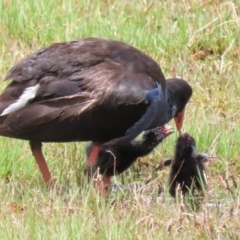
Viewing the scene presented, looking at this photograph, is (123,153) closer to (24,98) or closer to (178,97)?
(178,97)

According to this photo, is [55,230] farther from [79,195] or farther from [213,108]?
[213,108]

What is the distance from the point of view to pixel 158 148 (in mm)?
7543

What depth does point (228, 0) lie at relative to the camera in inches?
396

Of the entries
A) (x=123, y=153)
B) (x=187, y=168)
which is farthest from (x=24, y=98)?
(x=187, y=168)

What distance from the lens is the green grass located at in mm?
5438

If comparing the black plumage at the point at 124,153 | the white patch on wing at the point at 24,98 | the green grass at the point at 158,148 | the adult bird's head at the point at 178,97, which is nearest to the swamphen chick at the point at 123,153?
the black plumage at the point at 124,153

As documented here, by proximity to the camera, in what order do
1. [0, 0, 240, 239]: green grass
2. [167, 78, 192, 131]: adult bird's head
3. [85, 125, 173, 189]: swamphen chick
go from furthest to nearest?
1. [167, 78, 192, 131]: adult bird's head
2. [85, 125, 173, 189]: swamphen chick
3. [0, 0, 240, 239]: green grass

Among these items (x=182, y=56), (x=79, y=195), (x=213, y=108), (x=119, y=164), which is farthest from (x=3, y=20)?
(x=79, y=195)

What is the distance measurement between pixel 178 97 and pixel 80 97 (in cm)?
136

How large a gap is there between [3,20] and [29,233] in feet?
15.2

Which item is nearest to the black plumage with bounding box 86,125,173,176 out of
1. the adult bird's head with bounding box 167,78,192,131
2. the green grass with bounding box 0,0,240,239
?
the green grass with bounding box 0,0,240,239

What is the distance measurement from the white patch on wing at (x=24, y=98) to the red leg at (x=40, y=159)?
0.46 meters

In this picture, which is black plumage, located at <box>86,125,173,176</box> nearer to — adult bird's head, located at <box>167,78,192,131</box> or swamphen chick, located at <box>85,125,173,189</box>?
swamphen chick, located at <box>85,125,173,189</box>

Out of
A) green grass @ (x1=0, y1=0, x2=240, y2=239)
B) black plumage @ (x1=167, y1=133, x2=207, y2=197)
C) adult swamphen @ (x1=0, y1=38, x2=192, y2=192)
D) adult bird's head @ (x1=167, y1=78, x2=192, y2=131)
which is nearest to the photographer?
green grass @ (x1=0, y1=0, x2=240, y2=239)
